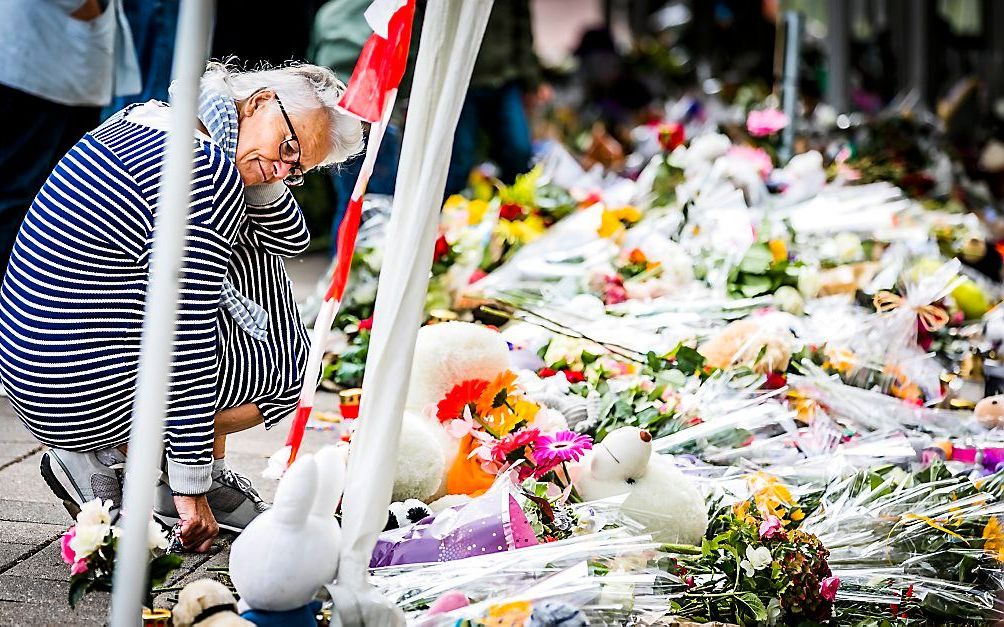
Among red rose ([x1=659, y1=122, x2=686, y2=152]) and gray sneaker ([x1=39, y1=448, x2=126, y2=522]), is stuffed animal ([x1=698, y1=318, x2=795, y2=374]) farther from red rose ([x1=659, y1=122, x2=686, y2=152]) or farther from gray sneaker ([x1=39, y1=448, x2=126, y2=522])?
red rose ([x1=659, y1=122, x2=686, y2=152])

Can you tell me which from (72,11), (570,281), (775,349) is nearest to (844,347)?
(775,349)

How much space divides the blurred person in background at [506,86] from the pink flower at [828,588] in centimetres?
389

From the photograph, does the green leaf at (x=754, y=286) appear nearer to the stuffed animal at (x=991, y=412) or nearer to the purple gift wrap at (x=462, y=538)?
the stuffed animal at (x=991, y=412)

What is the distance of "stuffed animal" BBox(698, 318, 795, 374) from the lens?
3324 mm

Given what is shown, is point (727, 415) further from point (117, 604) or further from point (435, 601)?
point (117, 604)

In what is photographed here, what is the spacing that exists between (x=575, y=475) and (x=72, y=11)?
2131 mm

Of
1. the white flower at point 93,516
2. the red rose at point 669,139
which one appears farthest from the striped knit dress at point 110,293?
the red rose at point 669,139

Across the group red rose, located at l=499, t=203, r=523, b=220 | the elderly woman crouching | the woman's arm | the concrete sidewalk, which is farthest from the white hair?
red rose, located at l=499, t=203, r=523, b=220

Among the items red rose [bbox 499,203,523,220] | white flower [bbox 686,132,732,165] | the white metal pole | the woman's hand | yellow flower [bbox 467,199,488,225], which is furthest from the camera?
white flower [bbox 686,132,732,165]

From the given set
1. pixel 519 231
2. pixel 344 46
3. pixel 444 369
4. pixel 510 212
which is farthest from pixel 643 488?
pixel 344 46

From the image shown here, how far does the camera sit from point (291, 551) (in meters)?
1.89

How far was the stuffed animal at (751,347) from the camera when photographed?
10.9ft

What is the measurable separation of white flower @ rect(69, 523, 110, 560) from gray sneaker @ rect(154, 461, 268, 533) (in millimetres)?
577

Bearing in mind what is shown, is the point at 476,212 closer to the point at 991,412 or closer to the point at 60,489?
the point at 991,412
